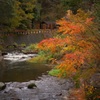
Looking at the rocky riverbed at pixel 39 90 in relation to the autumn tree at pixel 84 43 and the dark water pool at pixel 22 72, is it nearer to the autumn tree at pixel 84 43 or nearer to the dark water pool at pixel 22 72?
the dark water pool at pixel 22 72

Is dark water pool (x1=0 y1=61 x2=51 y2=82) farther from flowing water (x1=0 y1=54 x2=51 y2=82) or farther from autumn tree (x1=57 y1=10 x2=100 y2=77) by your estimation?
autumn tree (x1=57 y1=10 x2=100 y2=77)

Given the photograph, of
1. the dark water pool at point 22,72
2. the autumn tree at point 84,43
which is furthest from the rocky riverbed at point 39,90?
the autumn tree at point 84,43

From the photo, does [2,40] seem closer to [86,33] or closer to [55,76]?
[55,76]

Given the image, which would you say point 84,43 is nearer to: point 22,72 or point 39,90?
point 39,90

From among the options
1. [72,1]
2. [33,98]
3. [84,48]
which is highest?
[72,1]

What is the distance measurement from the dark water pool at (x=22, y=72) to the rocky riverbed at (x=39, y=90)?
1334 millimetres

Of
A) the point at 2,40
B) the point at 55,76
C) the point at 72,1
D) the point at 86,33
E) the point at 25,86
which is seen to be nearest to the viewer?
the point at 86,33

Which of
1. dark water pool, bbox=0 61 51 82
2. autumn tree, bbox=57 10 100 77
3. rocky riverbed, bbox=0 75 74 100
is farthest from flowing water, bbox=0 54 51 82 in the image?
autumn tree, bbox=57 10 100 77

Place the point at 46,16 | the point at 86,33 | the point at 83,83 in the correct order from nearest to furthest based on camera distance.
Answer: the point at 86,33 < the point at 83,83 < the point at 46,16

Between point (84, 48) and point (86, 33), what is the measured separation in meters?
0.82

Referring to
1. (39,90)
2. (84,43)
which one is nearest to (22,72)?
(39,90)

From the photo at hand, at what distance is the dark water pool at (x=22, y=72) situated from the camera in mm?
18781

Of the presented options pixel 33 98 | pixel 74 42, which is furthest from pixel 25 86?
pixel 74 42

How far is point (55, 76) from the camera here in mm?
19109
